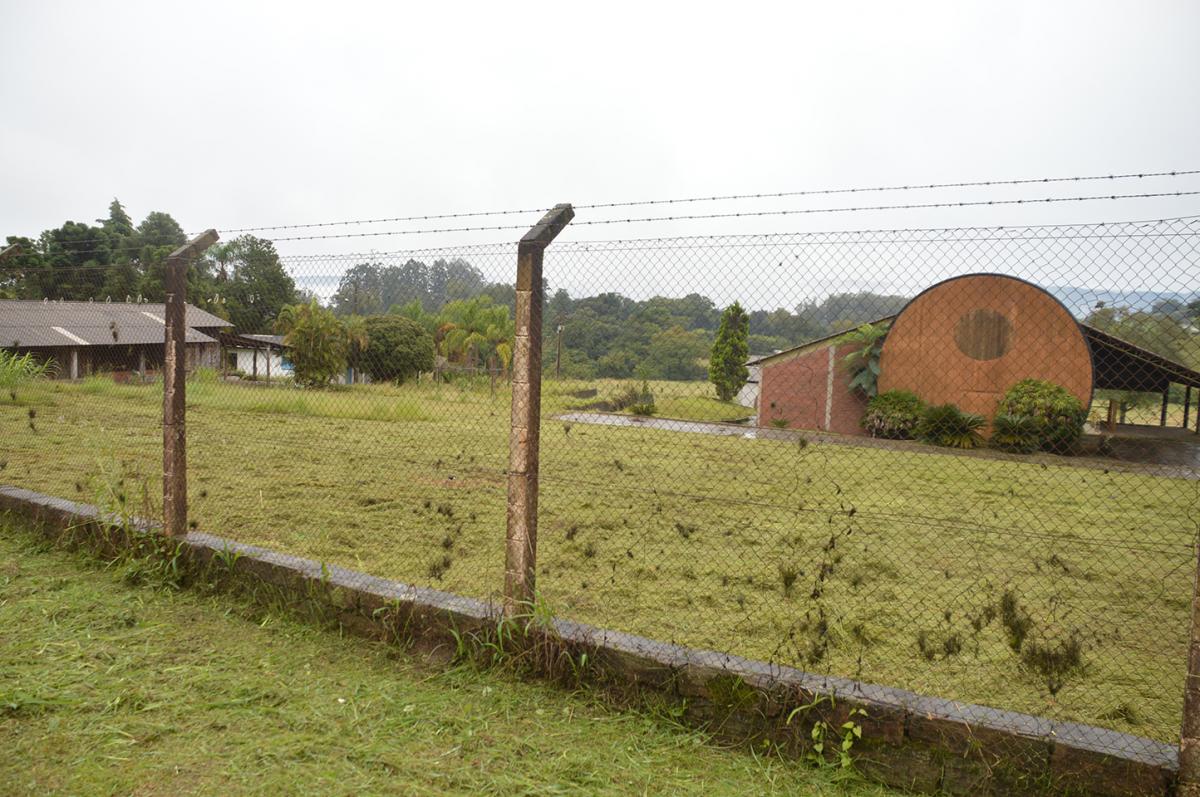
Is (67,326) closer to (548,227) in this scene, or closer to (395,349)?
(395,349)

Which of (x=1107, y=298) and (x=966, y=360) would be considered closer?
(x=1107, y=298)

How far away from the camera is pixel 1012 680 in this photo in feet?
12.9

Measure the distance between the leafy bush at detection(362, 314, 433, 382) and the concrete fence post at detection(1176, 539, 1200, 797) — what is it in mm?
3792

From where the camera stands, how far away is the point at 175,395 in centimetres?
494

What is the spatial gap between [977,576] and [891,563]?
0.62m

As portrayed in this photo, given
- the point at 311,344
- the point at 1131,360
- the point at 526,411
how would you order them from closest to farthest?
the point at 526,411
the point at 1131,360
the point at 311,344

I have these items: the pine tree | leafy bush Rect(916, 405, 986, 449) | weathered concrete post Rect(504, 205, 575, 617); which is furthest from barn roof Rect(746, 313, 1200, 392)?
weathered concrete post Rect(504, 205, 575, 617)

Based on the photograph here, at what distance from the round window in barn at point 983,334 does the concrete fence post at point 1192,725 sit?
5.05 metres

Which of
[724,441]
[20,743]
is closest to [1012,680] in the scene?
[20,743]

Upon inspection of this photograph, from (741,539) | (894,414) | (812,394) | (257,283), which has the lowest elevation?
(741,539)

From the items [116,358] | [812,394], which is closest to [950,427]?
[812,394]

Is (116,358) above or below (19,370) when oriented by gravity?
above

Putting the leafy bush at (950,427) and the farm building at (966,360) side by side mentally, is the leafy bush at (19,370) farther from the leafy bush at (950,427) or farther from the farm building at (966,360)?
the leafy bush at (950,427)

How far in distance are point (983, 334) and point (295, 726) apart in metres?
7.37
